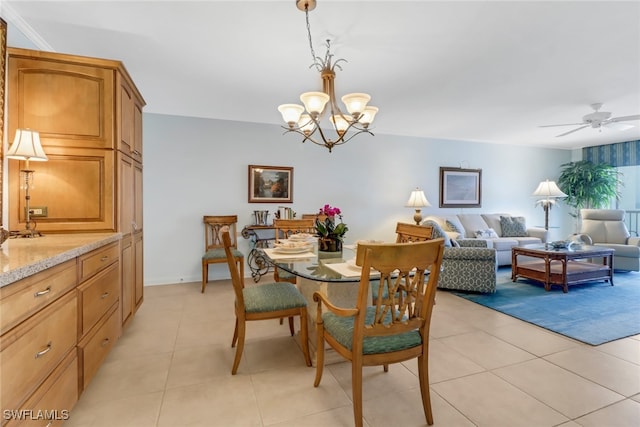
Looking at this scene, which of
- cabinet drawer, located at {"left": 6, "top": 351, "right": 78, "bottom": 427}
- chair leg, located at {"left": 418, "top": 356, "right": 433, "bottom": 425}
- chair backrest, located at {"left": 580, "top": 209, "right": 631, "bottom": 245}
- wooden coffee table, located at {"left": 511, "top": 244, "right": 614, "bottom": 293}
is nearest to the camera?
cabinet drawer, located at {"left": 6, "top": 351, "right": 78, "bottom": 427}

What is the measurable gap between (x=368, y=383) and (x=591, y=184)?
7.05 metres

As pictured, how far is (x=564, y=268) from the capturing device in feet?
13.1

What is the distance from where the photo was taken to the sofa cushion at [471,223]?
19.0ft

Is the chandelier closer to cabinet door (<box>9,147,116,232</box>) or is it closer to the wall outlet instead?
cabinet door (<box>9,147,116,232</box>)

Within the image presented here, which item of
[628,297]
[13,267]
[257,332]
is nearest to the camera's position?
[13,267]

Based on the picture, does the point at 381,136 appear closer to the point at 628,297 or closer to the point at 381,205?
the point at 381,205

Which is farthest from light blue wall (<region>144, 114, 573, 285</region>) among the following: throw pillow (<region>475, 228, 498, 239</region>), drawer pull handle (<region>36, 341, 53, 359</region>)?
drawer pull handle (<region>36, 341, 53, 359</region>)

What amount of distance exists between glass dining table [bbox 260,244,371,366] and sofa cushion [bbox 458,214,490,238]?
3.92 metres

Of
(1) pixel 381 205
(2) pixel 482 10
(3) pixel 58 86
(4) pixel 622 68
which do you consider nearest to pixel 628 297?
(4) pixel 622 68

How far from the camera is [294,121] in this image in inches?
101

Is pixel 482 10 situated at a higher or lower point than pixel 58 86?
higher

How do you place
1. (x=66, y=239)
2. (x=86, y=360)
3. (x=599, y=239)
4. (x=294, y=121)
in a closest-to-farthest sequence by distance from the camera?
(x=86, y=360), (x=66, y=239), (x=294, y=121), (x=599, y=239)

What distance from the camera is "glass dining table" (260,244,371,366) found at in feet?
6.00

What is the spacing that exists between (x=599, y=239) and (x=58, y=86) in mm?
7597
